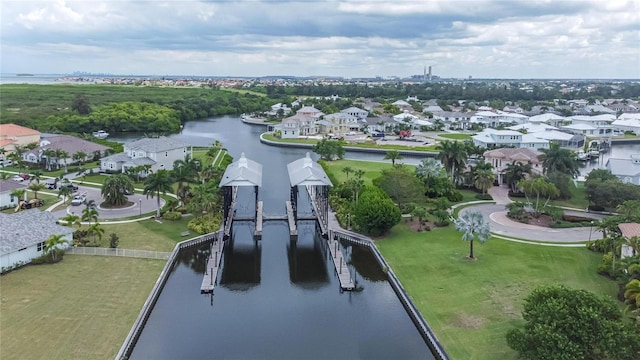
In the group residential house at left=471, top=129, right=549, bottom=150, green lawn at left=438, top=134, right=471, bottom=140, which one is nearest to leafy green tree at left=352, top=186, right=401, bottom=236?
residential house at left=471, top=129, right=549, bottom=150

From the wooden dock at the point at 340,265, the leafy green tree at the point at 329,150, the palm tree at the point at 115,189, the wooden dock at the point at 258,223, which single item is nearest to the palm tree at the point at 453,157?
the leafy green tree at the point at 329,150

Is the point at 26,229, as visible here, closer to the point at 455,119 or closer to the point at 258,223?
the point at 258,223

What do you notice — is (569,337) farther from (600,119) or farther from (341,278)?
(600,119)

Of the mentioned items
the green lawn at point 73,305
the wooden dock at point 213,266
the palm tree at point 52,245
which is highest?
the palm tree at point 52,245

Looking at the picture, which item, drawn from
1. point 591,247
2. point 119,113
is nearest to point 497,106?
point 119,113

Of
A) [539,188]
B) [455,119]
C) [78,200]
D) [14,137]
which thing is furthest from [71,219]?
[455,119]

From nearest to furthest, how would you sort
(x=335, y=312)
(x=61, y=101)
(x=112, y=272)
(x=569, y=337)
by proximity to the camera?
(x=569, y=337)
(x=335, y=312)
(x=112, y=272)
(x=61, y=101)

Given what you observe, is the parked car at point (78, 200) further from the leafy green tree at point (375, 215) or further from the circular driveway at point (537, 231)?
the circular driveway at point (537, 231)
